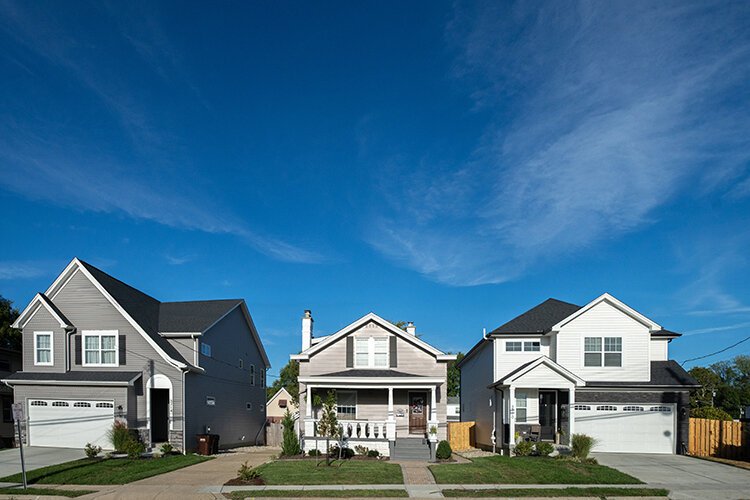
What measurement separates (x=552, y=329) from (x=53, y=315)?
23416mm

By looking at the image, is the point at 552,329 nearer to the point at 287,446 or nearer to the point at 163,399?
the point at 287,446

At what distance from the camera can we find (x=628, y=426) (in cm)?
2462

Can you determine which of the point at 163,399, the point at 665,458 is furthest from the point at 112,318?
the point at 665,458

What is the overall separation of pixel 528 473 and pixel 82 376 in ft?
63.1

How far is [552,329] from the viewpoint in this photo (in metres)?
25.3


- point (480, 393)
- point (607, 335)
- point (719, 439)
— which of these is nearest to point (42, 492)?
point (480, 393)

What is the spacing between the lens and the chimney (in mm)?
26312

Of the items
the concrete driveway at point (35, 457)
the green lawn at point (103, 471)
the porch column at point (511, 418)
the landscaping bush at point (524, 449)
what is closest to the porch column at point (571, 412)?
the landscaping bush at point (524, 449)

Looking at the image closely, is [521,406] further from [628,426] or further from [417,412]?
[628,426]

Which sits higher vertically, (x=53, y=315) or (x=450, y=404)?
(x=53, y=315)

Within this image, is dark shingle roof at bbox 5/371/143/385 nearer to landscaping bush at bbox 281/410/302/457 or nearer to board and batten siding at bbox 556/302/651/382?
landscaping bush at bbox 281/410/302/457

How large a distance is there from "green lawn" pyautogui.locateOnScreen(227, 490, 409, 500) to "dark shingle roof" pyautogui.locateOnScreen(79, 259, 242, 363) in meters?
11.4

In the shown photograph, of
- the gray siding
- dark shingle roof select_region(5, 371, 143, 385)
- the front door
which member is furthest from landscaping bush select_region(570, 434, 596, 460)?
dark shingle roof select_region(5, 371, 143, 385)

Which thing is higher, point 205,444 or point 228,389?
point 228,389
